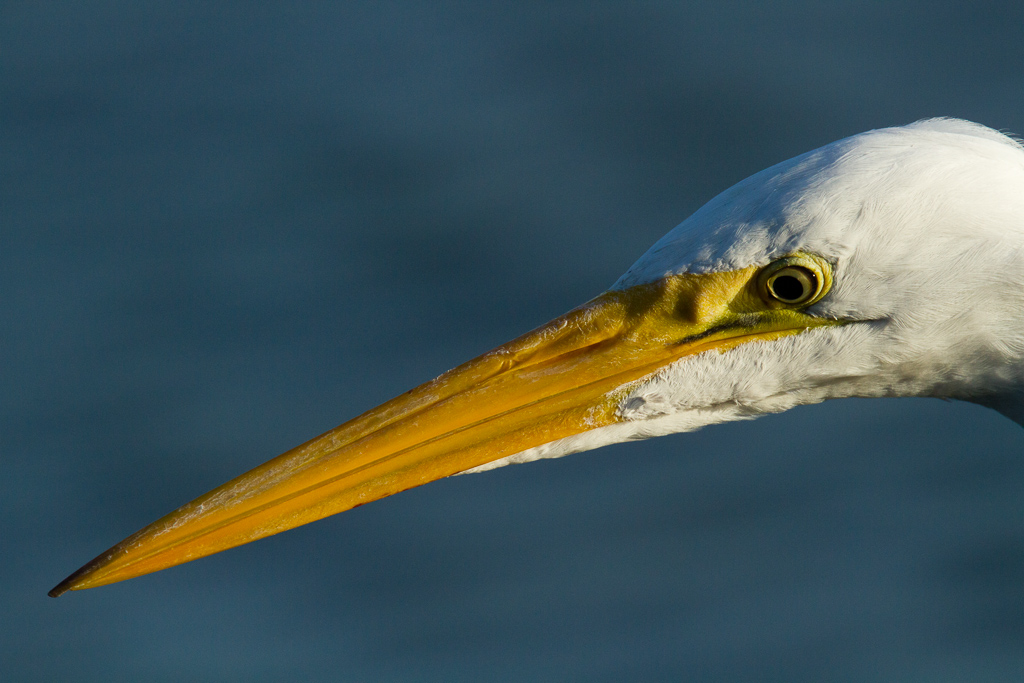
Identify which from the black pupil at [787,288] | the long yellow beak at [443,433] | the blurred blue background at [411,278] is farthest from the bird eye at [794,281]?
the blurred blue background at [411,278]

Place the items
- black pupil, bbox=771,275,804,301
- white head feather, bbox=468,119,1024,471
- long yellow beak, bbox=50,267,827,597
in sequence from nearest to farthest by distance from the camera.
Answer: white head feather, bbox=468,119,1024,471 → black pupil, bbox=771,275,804,301 → long yellow beak, bbox=50,267,827,597

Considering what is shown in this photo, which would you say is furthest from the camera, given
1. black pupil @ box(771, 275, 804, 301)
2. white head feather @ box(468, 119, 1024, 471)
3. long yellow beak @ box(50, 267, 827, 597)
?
long yellow beak @ box(50, 267, 827, 597)

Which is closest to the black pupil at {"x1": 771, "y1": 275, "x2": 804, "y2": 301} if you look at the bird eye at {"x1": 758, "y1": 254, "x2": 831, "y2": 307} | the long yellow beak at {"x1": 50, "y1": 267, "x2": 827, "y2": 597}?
the bird eye at {"x1": 758, "y1": 254, "x2": 831, "y2": 307}

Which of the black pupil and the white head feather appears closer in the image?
the white head feather

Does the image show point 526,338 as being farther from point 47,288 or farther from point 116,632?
point 47,288

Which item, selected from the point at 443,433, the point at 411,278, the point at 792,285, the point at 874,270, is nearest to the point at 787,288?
the point at 792,285

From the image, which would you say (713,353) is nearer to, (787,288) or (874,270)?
(787,288)

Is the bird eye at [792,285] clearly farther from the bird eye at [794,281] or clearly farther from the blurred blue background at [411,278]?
the blurred blue background at [411,278]

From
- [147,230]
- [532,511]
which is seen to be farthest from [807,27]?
[147,230]

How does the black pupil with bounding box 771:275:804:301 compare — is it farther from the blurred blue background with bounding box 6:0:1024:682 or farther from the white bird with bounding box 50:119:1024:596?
the blurred blue background with bounding box 6:0:1024:682
